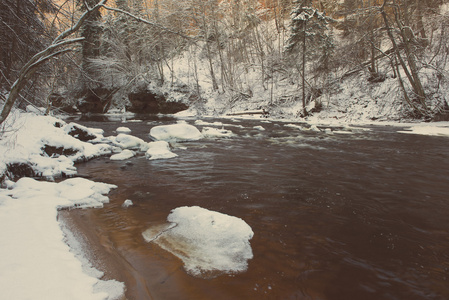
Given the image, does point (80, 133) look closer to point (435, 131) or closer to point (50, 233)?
point (50, 233)

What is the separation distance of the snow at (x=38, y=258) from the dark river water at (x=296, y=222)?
275 millimetres

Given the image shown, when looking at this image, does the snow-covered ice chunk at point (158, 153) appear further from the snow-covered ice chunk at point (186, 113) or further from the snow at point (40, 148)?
the snow-covered ice chunk at point (186, 113)

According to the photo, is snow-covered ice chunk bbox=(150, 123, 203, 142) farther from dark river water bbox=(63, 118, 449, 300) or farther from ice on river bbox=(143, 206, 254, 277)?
ice on river bbox=(143, 206, 254, 277)

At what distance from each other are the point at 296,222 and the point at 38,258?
3.10 metres

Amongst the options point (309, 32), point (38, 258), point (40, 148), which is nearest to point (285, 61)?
point (309, 32)

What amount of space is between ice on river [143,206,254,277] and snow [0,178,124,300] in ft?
2.59

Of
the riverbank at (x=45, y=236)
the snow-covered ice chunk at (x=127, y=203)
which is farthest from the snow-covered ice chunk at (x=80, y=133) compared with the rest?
the snow-covered ice chunk at (x=127, y=203)

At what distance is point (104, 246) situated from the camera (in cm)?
287

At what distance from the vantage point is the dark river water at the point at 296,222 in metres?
2.31

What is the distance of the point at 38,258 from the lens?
2186mm

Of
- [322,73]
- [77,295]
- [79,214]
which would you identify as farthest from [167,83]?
[77,295]

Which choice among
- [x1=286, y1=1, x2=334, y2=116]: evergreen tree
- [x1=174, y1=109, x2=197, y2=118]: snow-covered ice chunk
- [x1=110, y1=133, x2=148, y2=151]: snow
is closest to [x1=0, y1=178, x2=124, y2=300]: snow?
[x1=110, y1=133, x2=148, y2=151]: snow

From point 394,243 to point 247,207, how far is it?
2075 millimetres

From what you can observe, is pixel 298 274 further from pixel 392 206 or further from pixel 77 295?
pixel 392 206
